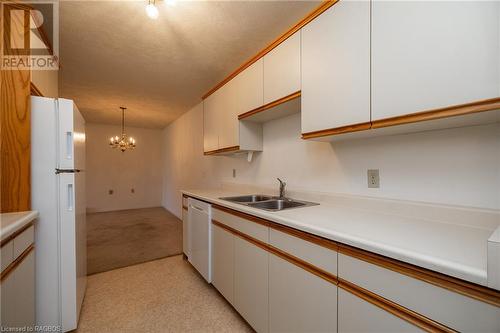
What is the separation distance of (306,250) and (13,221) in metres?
1.54

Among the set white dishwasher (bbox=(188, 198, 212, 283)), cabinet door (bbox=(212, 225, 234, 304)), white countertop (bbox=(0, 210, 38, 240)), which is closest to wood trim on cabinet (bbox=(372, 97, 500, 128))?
cabinet door (bbox=(212, 225, 234, 304))

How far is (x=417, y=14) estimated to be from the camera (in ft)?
3.05

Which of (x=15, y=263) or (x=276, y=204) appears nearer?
(x=15, y=263)

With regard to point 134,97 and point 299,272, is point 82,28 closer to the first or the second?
point 134,97

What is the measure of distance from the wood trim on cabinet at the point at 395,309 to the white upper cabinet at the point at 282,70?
1250 millimetres

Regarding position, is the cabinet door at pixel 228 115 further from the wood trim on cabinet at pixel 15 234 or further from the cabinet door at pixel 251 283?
the wood trim on cabinet at pixel 15 234

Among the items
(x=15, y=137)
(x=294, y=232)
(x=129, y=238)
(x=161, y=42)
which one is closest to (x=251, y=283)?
(x=294, y=232)

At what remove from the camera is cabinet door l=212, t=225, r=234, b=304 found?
168 centimetres

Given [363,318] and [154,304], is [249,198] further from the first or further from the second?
[363,318]

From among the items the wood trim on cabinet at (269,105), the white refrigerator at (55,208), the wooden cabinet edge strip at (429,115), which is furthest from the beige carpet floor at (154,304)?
the wood trim on cabinet at (269,105)

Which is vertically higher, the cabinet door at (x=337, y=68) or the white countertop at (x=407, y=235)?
the cabinet door at (x=337, y=68)

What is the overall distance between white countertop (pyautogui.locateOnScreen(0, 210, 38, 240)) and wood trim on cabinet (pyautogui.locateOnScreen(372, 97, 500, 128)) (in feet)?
6.08

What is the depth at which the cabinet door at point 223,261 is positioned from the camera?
5.51ft

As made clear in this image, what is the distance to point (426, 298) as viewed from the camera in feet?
2.24
